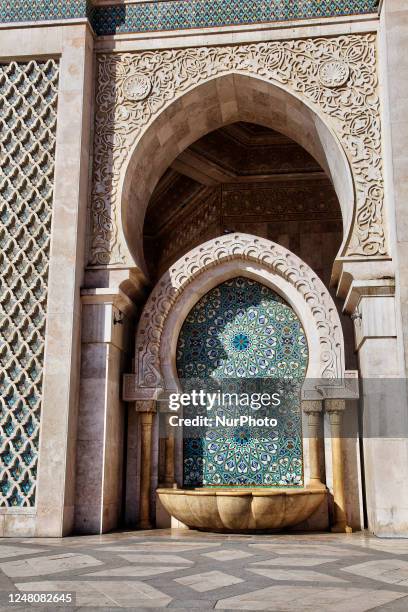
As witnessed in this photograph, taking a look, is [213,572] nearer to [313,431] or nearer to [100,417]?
[100,417]

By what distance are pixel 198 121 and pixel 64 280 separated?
2188 mm

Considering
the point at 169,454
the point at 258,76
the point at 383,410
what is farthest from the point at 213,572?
the point at 258,76

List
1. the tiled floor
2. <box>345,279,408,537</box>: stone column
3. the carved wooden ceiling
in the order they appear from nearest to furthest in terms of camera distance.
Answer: the tiled floor < <box>345,279,408,537</box>: stone column < the carved wooden ceiling

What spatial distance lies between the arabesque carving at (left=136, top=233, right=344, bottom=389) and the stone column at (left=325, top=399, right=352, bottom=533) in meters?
0.41

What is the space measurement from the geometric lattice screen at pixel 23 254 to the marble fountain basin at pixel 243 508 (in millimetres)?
1253

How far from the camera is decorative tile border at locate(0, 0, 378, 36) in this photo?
586cm

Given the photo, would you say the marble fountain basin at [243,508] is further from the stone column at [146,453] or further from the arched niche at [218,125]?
the arched niche at [218,125]

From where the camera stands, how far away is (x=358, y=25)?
A: 5785 millimetres

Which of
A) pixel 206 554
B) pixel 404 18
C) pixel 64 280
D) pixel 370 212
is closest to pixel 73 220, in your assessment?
pixel 64 280

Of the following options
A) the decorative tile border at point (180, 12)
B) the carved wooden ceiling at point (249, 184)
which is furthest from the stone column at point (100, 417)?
the carved wooden ceiling at point (249, 184)

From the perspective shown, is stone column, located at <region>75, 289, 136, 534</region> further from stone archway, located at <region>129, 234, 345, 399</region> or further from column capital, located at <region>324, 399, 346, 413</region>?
column capital, located at <region>324, 399, 346, 413</region>

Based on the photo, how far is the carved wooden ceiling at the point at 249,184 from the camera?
791 cm

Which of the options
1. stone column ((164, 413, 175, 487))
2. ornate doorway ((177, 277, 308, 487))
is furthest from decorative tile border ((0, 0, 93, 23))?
stone column ((164, 413, 175, 487))

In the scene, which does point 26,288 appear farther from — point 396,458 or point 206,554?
point 396,458
